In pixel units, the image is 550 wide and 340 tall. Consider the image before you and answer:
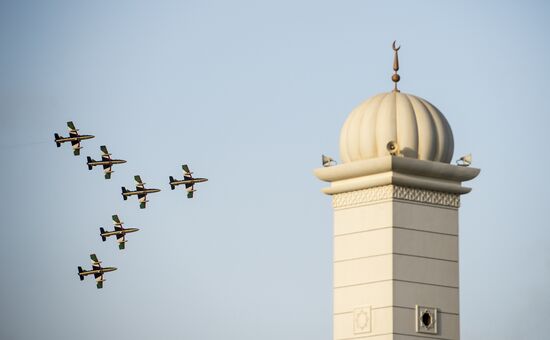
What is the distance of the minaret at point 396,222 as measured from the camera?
2404 inches

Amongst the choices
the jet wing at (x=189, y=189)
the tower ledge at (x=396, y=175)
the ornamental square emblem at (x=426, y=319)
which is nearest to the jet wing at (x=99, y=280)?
the jet wing at (x=189, y=189)

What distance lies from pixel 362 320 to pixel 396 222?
150 inches

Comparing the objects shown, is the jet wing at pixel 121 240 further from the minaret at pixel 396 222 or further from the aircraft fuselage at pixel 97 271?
the minaret at pixel 396 222

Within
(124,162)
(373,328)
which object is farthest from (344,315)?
(124,162)

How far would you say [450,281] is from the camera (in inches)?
2457

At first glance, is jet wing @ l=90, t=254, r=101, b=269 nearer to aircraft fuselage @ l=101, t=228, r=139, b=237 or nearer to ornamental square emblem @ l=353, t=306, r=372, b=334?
aircraft fuselage @ l=101, t=228, r=139, b=237

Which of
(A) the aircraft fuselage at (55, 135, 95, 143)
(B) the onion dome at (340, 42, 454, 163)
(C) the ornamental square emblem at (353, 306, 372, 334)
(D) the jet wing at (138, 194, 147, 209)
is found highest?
(A) the aircraft fuselage at (55, 135, 95, 143)

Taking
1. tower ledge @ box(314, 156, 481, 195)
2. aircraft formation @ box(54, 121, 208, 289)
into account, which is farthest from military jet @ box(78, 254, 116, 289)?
tower ledge @ box(314, 156, 481, 195)

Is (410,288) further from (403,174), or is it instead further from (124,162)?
(124,162)

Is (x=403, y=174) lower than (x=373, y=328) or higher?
higher

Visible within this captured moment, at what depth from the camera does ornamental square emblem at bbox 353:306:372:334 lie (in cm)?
6122

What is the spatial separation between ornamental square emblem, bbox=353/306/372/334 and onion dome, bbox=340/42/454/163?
5.63m

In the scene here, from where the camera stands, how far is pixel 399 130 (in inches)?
2430

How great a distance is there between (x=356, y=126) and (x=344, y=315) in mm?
7066
